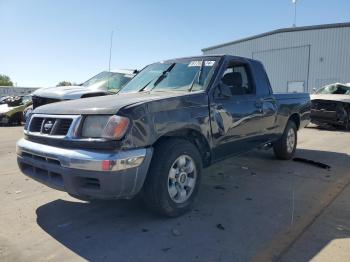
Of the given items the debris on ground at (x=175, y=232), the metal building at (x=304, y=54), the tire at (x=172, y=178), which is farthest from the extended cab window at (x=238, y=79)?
the metal building at (x=304, y=54)

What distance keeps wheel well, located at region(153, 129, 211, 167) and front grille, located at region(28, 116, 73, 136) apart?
3.05 ft

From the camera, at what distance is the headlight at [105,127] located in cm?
365

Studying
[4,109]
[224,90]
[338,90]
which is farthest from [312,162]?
[4,109]

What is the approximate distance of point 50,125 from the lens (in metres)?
4.11

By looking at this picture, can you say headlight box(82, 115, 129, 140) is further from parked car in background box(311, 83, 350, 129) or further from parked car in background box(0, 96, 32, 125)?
parked car in background box(0, 96, 32, 125)

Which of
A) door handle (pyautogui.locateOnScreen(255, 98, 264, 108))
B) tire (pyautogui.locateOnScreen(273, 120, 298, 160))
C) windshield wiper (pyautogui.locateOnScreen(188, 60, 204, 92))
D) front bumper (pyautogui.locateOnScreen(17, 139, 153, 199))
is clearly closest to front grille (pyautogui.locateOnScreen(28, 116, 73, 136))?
front bumper (pyautogui.locateOnScreen(17, 139, 153, 199))

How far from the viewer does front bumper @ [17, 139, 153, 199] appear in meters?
3.56

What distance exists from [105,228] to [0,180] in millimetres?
2773

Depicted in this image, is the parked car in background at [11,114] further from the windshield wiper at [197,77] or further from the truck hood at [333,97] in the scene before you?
the windshield wiper at [197,77]

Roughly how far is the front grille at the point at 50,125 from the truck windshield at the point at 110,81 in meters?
5.49

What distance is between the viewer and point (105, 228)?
3959mm

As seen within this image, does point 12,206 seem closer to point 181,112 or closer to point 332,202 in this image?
point 181,112

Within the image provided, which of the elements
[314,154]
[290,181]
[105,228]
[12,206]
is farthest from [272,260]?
[314,154]

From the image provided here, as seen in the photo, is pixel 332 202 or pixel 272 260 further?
pixel 332 202
